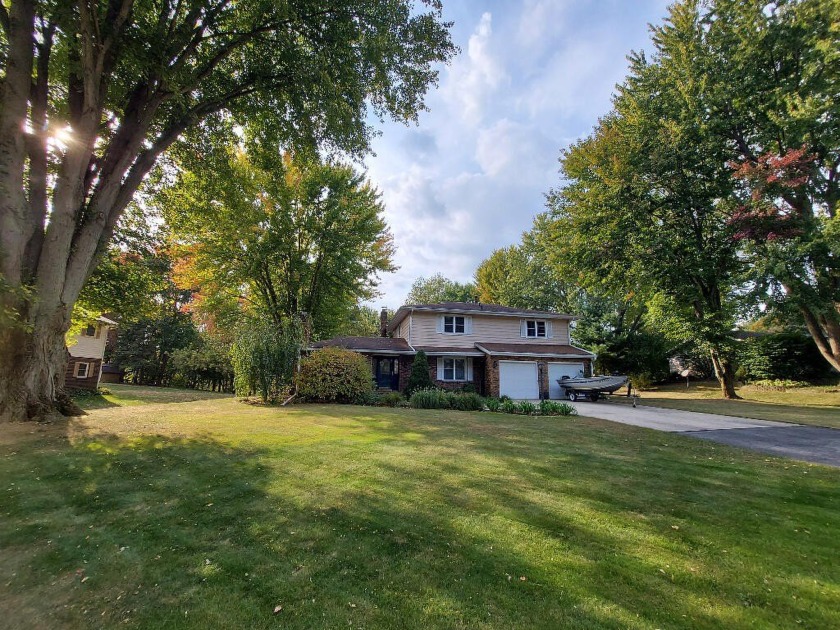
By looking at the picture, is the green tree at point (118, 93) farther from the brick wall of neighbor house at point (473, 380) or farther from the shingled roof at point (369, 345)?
the brick wall of neighbor house at point (473, 380)

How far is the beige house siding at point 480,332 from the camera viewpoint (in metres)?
21.6

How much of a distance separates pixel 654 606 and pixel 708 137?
22.5 meters

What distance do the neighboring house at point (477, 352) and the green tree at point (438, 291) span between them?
2476 centimetres

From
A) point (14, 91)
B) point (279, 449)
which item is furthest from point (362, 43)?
point (279, 449)

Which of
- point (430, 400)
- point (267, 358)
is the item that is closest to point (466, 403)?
point (430, 400)

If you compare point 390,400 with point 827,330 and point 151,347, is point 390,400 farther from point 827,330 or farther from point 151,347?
point 151,347

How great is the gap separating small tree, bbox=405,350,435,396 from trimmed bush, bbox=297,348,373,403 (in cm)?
345

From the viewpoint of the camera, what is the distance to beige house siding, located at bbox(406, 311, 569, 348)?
2158cm

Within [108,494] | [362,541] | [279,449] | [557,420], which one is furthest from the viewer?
[557,420]

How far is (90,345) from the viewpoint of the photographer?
21.1 metres

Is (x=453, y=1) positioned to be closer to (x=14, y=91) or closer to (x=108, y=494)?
(x=14, y=91)

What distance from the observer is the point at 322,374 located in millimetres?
15344

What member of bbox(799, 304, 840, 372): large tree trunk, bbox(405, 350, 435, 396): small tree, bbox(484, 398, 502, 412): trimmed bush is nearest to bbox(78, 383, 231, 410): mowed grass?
bbox(405, 350, 435, 396): small tree

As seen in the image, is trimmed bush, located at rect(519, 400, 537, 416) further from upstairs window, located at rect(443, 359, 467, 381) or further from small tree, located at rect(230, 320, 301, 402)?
small tree, located at rect(230, 320, 301, 402)
